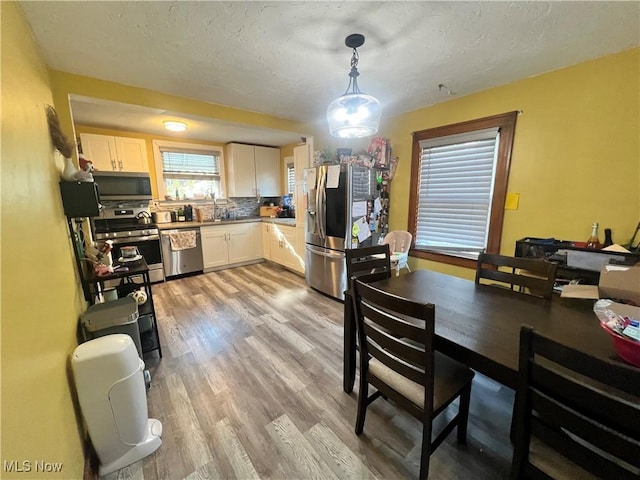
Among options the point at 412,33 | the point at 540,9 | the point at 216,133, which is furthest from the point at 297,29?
the point at 216,133

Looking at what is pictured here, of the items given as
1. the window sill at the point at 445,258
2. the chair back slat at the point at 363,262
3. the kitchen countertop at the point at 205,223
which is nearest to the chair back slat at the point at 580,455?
the chair back slat at the point at 363,262

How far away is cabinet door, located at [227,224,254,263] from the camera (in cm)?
467

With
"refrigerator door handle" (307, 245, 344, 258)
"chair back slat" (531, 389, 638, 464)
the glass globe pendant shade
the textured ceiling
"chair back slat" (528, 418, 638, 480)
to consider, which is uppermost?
the textured ceiling

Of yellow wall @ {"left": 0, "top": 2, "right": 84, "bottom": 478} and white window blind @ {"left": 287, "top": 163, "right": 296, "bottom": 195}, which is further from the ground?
white window blind @ {"left": 287, "top": 163, "right": 296, "bottom": 195}

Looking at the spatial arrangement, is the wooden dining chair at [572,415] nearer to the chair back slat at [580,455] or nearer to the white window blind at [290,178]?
the chair back slat at [580,455]

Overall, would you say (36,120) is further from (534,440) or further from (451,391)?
(534,440)

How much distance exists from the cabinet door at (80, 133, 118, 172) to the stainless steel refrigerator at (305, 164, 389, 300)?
2.85 m

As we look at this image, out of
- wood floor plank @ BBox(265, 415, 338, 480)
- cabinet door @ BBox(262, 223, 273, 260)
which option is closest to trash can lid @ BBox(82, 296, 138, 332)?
wood floor plank @ BBox(265, 415, 338, 480)

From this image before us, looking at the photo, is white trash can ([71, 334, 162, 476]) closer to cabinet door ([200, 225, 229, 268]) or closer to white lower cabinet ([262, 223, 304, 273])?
white lower cabinet ([262, 223, 304, 273])

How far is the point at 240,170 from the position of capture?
4898 mm

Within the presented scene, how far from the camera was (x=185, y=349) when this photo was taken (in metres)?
2.35

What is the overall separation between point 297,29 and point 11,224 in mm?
1652

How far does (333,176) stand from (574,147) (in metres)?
2.09

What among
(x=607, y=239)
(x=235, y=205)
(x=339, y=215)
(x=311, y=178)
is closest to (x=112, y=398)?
(x=339, y=215)
